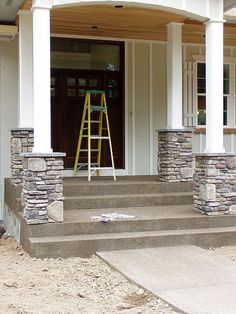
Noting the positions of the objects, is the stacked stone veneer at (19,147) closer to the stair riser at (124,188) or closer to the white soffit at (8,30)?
the stair riser at (124,188)

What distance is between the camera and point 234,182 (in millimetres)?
6707

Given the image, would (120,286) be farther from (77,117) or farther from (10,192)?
(77,117)

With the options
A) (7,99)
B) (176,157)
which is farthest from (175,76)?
(7,99)

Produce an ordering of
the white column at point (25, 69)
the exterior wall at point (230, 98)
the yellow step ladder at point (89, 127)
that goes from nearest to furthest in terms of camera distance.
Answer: the white column at point (25, 69) → the yellow step ladder at point (89, 127) → the exterior wall at point (230, 98)

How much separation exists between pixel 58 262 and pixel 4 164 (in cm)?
346

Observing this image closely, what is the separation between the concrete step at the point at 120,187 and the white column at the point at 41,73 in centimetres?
124

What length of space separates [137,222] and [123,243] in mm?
437

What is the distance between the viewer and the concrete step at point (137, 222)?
582cm

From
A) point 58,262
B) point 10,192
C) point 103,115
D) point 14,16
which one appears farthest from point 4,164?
point 58,262

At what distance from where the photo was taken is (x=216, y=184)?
21.6 feet

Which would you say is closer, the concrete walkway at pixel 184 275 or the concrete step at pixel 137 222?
the concrete walkway at pixel 184 275

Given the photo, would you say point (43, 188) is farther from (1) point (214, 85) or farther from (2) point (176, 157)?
(1) point (214, 85)

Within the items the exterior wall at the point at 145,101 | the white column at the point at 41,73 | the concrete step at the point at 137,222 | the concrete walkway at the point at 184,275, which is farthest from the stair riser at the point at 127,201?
the exterior wall at the point at 145,101

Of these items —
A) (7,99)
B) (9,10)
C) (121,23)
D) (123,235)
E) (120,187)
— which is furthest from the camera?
(7,99)
